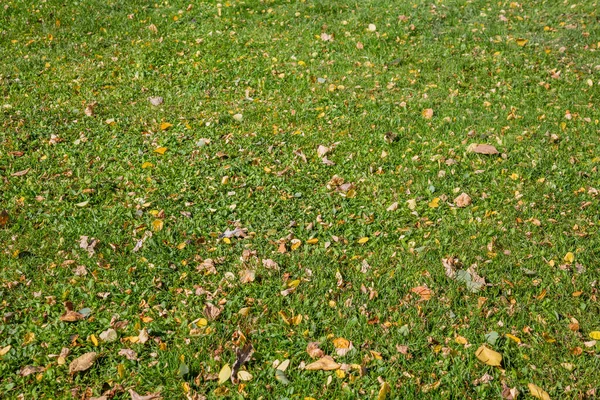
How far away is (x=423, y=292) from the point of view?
3977 mm

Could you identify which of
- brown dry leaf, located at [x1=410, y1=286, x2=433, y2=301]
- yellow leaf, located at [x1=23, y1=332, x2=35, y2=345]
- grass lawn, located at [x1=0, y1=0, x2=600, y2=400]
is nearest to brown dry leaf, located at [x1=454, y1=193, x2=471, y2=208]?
grass lawn, located at [x1=0, y1=0, x2=600, y2=400]

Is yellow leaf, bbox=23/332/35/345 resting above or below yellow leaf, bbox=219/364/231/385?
above

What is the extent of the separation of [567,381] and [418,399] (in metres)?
0.84

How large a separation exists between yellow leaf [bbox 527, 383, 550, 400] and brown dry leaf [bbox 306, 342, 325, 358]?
117 cm

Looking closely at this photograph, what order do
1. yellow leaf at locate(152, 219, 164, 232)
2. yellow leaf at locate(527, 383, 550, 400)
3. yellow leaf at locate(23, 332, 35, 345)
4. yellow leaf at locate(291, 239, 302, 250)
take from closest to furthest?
yellow leaf at locate(527, 383, 550, 400) → yellow leaf at locate(23, 332, 35, 345) → yellow leaf at locate(291, 239, 302, 250) → yellow leaf at locate(152, 219, 164, 232)

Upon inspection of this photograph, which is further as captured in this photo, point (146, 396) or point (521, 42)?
point (521, 42)

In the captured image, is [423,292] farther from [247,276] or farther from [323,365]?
[247,276]

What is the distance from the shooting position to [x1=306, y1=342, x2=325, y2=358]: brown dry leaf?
357 centimetres

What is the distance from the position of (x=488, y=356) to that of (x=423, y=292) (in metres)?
0.64

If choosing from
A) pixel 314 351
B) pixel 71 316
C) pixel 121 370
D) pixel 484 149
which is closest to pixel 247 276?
pixel 314 351

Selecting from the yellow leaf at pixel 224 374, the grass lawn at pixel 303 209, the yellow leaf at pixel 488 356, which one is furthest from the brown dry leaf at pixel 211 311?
the yellow leaf at pixel 488 356

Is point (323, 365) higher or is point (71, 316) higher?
point (71, 316)

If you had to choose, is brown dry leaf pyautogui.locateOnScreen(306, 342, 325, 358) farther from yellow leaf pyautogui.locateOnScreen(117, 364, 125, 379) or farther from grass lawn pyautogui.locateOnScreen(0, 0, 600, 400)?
yellow leaf pyautogui.locateOnScreen(117, 364, 125, 379)

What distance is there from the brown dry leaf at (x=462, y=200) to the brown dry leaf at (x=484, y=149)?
2.26 ft
